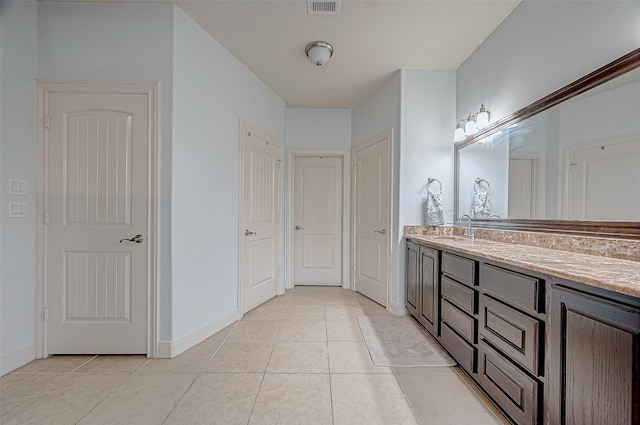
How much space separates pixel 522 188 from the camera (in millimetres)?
2064

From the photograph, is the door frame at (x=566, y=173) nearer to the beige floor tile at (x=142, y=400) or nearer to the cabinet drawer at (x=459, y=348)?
the cabinet drawer at (x=459, y=348)

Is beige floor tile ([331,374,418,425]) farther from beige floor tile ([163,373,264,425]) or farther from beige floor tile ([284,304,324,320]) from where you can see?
beige floor tile ([284,304,324,320])

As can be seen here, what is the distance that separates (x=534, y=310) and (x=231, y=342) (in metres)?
2.14

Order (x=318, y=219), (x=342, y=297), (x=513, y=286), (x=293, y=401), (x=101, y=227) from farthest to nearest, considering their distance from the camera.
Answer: (x=318, y=219) < (x=342, y=297) < (x=101, y=227) < (x=293, y=401) < (x=513, y=286)

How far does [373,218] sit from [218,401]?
245 cm

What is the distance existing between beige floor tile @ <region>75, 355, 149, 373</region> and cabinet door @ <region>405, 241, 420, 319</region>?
2290mm

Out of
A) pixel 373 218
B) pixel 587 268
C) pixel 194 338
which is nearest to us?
pixel 587 268

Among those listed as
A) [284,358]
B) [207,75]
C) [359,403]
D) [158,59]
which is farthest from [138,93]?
[359,403]

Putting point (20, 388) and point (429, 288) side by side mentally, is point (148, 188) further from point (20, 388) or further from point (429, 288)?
point (429, 288)

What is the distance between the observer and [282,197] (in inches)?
150

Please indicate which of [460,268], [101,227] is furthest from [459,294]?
[101,227]

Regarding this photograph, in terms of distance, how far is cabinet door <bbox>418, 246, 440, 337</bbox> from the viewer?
2252mm

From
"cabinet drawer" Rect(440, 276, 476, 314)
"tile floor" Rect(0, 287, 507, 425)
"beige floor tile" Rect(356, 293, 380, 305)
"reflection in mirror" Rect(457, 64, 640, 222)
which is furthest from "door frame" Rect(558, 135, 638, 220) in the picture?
"beige floor tile" Rect(356, 293, 380, 305)

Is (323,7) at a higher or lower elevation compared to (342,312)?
higher
